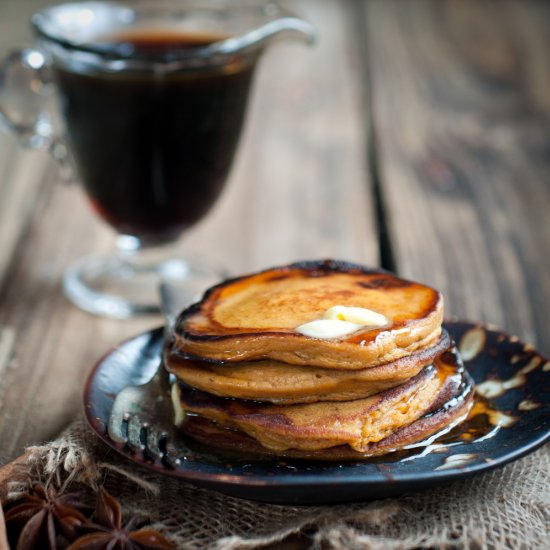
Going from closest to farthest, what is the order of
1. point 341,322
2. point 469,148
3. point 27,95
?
1. point 341,322
2. point 27,95
3. point 469,148

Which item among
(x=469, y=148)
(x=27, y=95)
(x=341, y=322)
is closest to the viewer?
(x=341, y=322)

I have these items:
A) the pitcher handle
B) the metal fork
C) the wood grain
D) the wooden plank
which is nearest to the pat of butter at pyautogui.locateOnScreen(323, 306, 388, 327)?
the metal fork

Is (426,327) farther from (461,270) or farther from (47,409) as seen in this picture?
(461,270)

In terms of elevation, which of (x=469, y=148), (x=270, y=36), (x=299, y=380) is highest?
(x=270, y=36)

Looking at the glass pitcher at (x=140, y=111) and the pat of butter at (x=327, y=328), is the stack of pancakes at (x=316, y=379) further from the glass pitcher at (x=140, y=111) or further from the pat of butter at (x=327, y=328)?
the glass pitcher at (x=140, y=111)

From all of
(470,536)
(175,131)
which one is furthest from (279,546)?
(175,131)

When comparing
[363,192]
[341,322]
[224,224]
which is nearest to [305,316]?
[341,322]

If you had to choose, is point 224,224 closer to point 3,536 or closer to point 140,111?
point 140,111
